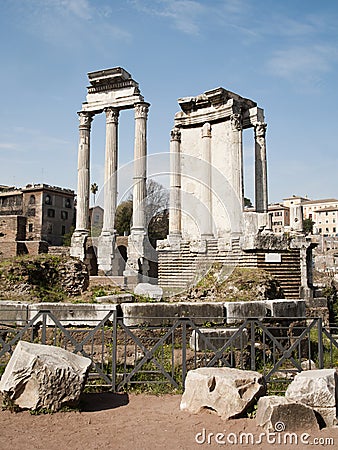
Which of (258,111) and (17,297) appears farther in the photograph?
(258,111)

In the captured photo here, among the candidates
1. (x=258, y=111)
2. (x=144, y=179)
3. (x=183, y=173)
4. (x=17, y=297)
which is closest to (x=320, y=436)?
(x=17, y=297)

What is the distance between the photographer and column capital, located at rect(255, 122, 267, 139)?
A: 64.9 ft

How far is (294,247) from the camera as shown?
14781mm

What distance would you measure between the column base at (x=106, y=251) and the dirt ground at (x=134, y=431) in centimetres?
2194

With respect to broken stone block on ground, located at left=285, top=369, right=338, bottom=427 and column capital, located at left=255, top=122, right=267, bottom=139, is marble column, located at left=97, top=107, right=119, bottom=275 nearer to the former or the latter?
column capital, located at left=255, top=122, right=267, bottom=139

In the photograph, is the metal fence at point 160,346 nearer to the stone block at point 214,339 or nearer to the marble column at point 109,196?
the stone block at point 214,339

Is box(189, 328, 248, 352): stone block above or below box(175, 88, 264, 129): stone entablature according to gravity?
below

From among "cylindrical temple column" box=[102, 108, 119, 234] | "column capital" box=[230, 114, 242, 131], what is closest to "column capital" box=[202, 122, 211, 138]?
"column capital" box=[230, 114, 242, 131]

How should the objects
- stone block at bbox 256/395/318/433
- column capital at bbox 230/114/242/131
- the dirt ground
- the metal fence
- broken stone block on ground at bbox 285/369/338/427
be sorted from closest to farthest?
the dirt ground → stone block at bbox 256/395/318/433 → broken stone block on ground at bbox 285/369/338/427 → the metal fence → column capital at bbox 230/114/242/131

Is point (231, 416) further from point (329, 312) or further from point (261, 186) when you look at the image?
point (261, 186)

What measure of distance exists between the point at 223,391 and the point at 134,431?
0.99 meters

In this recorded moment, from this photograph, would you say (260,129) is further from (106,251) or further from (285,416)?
(285,416)

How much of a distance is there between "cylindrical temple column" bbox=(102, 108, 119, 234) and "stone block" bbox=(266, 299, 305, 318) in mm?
20144

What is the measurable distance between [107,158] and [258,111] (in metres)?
11.1
